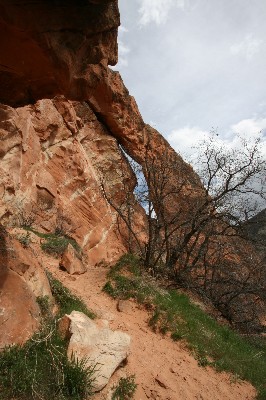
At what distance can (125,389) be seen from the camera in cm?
482

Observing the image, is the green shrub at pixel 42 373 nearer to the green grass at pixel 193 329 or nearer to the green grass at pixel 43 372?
the green grass at pixel 43 372

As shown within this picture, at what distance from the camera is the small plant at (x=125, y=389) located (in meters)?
4.67

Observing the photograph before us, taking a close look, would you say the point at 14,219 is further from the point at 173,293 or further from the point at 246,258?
the point at 246,258

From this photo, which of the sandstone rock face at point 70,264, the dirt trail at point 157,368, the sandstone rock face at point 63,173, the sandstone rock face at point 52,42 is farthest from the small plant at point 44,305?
the sandstone rock face at point 63,173

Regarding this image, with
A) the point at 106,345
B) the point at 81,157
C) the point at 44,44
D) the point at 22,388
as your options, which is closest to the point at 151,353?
the point at 106,345

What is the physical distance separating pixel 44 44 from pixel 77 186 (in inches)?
446

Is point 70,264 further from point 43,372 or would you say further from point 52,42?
point 52,42

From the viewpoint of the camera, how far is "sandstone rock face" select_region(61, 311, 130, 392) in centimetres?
466

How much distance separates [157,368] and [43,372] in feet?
7.57

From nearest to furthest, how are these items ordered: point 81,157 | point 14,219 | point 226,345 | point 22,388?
point 22,388 → point 226,345 → point 14,219 → point 81,157

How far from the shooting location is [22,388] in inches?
154

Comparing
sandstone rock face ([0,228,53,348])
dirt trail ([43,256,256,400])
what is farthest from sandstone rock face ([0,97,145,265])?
sandstone rock face ([0,228,53,348])

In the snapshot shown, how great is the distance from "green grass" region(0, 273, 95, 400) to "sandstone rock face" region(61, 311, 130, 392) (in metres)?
0.13

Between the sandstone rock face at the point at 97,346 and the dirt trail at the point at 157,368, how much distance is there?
20 centimetres
